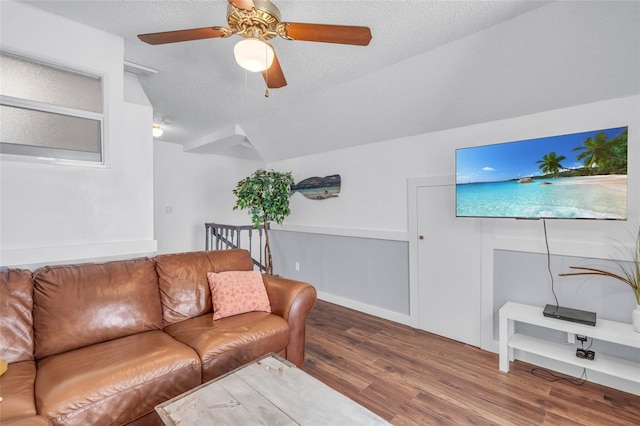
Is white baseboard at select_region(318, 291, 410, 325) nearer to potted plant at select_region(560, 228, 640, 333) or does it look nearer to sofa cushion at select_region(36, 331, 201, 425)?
potted plant at select_region(560, 228, 640, 333)

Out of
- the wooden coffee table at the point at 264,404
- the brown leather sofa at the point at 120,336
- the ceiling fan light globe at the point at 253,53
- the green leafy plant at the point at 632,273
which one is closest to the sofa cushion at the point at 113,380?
the brown leather sofa at the point at 120,336

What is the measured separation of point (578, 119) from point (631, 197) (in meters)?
0.65

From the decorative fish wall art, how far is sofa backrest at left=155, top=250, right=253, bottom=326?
195 cm

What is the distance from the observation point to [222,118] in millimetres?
3852

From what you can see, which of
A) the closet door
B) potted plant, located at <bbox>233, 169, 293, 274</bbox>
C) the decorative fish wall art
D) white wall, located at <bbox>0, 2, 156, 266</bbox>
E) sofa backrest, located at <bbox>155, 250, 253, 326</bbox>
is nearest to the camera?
white wall, located at <bbox>0, 2, 156, 266</bbox>

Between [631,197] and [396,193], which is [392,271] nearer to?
[396,193]

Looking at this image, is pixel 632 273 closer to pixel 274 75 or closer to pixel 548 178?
pixel 548 178

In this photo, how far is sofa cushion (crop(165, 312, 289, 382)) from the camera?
168cm

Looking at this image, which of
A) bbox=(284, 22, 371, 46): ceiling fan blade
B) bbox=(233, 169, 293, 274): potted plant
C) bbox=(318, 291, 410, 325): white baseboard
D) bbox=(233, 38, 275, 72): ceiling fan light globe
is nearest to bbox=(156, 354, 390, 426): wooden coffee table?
bbox=(233, 38, 275, 72): ceiling fan light globe

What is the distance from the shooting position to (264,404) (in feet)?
3.84

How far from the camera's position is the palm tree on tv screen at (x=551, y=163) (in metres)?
1.98

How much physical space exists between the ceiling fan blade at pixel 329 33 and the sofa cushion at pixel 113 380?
1.89m

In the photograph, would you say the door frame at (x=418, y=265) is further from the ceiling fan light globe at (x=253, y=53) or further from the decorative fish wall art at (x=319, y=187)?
the ceiling fan light globe at (x=253, y=53)

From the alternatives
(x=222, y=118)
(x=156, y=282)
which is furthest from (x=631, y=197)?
(x=222, y=118)
